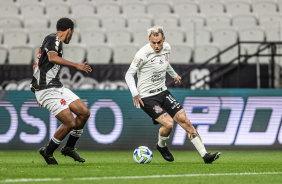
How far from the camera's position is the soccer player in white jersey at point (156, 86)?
840 centimetres

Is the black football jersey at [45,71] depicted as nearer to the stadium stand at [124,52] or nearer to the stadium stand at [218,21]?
the stadium stand at [124,52]

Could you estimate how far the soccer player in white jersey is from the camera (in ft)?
27.6

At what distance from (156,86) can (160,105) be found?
306mm

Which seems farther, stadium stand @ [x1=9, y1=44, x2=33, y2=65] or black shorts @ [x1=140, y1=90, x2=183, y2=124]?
stadium stand @ [x1=9, y1=44, x2=33, y2=65]

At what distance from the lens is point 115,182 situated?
586 cm

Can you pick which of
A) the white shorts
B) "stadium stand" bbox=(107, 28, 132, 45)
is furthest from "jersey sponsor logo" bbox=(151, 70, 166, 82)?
"stadium stand" bbox=(107, 28, 132, 45)

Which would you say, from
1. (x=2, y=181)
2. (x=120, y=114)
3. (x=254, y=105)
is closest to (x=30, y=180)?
(x=2, y=181)

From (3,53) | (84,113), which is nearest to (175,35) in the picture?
(3,53)

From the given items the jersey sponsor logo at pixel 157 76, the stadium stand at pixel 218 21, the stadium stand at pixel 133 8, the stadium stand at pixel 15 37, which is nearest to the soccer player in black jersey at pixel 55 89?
the jersey sponsor logo at pixel 157 76

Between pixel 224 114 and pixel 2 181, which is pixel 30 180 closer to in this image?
pixel 2 181

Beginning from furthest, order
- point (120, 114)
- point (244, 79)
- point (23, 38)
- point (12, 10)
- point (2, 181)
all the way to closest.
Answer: point (12, 10) → point (23, 38) → point (244, 79) → point (120, 114) → point (2, 181)

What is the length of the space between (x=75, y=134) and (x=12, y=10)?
10.6 meters

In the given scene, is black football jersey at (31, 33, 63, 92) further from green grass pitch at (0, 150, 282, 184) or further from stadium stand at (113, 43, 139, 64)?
stadium stand at (113, 43, 139, 64)

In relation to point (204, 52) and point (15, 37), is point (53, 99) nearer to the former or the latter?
point (204, 52)
